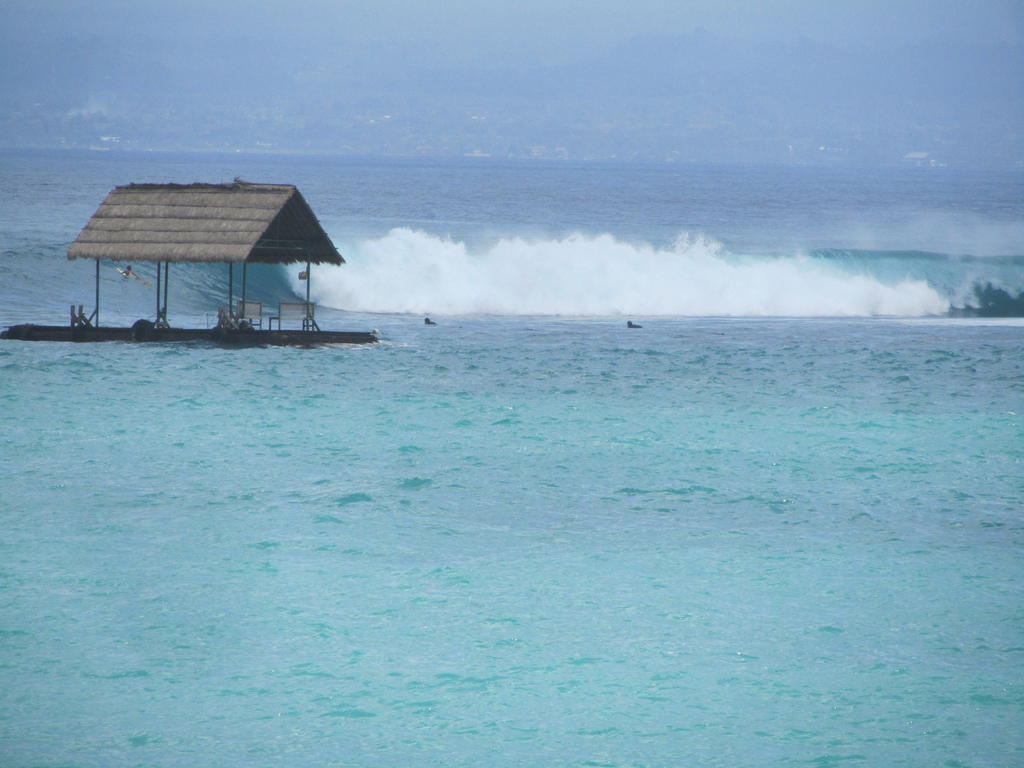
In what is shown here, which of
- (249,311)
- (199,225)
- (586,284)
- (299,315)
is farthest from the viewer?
(586,284)

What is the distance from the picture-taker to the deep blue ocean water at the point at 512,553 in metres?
10.4

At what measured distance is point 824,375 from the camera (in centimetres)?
2827

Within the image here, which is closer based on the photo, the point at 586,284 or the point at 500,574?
the point at 500,574

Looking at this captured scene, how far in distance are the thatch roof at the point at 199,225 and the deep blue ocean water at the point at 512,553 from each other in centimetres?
213

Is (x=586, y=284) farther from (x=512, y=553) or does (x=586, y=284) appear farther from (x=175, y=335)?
(x=512, y=553)

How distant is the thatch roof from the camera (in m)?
27.2

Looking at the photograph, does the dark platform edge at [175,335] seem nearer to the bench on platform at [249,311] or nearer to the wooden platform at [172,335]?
the wooden platform at [172,335]

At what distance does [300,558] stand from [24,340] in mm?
16746

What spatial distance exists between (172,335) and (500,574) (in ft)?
54.1

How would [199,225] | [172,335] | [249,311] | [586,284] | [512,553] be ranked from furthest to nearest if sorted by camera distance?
[586,284]
[249,311]
[172,335]
[199,225]
[512,553]

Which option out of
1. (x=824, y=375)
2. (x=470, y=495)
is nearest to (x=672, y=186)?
(x=824, y=375)

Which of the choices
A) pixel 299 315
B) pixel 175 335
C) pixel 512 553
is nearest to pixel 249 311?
pixel 299 315

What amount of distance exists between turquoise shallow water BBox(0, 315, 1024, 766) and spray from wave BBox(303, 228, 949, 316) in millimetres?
17710

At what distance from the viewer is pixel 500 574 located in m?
13.8
